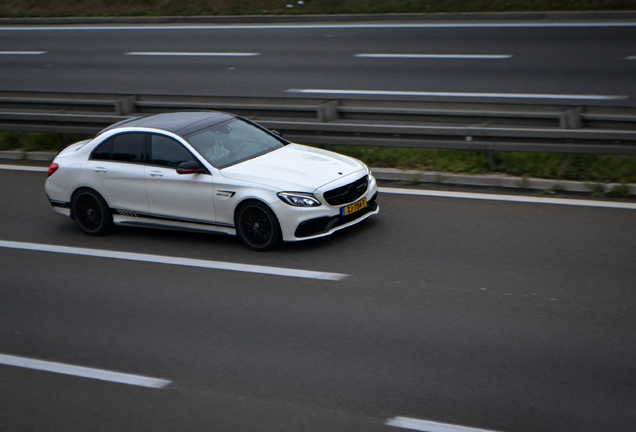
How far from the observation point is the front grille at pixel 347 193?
8922mm

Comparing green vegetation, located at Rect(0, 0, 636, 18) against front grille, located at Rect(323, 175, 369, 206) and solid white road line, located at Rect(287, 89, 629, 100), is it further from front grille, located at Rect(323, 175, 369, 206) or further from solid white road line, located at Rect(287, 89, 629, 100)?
front grille, located at Rect(323, 175, 369, 206)

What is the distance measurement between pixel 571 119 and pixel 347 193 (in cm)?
357

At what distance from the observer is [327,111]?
39.6ft

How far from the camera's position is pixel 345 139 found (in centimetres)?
1188

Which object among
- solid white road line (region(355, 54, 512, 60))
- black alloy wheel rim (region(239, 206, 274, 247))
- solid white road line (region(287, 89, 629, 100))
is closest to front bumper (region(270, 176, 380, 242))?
black alloy wheel rim (region(239, 206, 274, 247))

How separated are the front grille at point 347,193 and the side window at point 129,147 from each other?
2.63m

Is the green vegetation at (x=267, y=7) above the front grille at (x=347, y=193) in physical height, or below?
above

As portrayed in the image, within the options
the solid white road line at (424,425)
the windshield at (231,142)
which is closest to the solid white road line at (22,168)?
the windshield at (231,142)

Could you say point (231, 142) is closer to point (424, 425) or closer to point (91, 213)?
point (91, 213)

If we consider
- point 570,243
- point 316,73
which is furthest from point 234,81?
point 570,243

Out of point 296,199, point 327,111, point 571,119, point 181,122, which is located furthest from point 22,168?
point 571,119

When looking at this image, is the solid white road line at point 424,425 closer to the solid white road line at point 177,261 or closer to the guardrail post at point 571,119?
the solid white road line at point 177,261

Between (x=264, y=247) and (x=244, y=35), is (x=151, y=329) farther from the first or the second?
(x=244, y=35)

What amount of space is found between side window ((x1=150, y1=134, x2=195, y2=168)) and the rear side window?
Answer: 17cm
